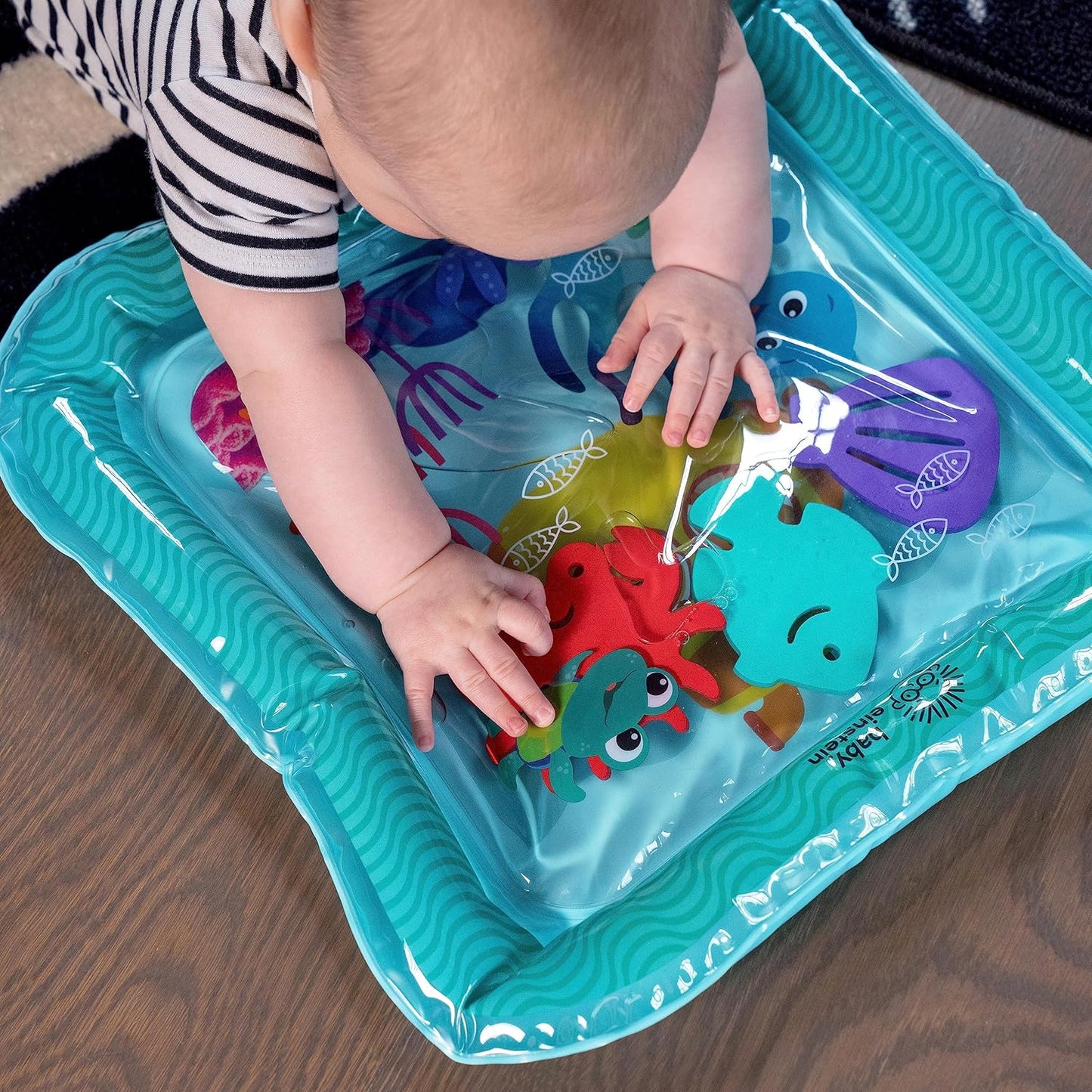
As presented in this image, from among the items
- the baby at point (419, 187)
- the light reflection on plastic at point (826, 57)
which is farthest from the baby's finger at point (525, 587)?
the light reflection on plastic at point (826, 57)

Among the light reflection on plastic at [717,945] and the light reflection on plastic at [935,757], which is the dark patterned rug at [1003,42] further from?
the light reflection on plastic at [717,945]

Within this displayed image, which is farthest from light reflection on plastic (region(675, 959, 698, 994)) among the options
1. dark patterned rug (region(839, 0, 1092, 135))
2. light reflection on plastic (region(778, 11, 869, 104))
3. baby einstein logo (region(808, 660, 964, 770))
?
dark patterned rug (region(839, 0, 1092, 135))

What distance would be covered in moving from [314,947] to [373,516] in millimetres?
A: 209

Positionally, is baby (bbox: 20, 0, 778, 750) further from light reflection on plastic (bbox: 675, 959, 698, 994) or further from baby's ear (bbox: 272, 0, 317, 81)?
light reflection on plastic (bbox: 675, 959, 698, 994)

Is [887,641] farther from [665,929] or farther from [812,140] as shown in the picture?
[812,140]

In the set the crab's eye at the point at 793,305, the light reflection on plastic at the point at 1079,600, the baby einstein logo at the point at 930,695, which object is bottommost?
the baby einstein logo at the point at 930,695

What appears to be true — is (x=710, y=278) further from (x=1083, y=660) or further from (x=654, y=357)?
(x=1083, y=660)

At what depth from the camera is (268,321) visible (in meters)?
0.50

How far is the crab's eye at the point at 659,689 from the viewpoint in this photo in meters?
0.52

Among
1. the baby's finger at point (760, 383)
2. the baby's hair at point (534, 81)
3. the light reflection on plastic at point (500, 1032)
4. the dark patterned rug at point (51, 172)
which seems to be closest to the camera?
the baby's hair at point (534, 81)

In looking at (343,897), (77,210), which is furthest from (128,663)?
(77,210)

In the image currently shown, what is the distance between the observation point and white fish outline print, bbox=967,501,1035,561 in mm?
552

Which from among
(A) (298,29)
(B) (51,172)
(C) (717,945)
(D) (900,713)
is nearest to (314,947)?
(C) (717,945)

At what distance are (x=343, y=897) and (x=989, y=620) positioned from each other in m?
0.33
